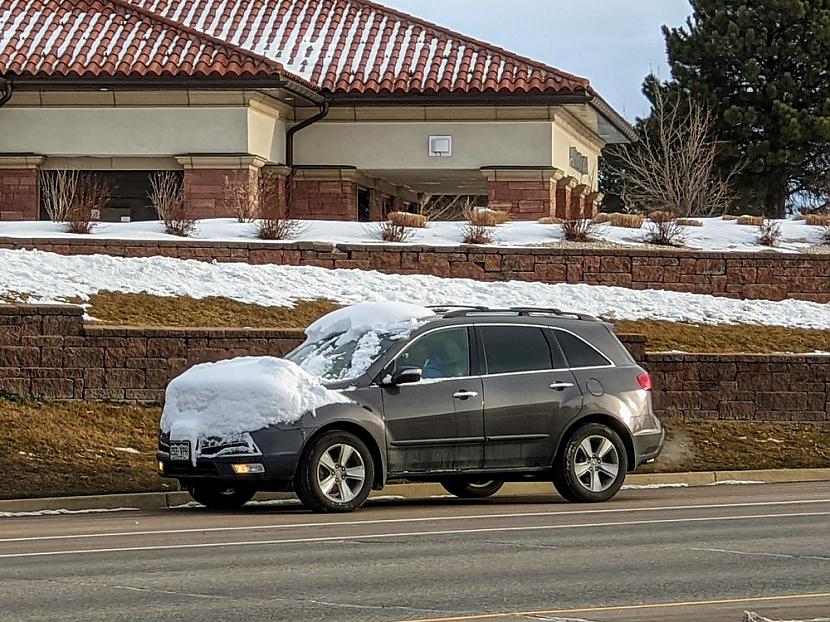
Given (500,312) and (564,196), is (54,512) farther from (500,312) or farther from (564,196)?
(564,196)

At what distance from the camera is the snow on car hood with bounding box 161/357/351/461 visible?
1396 cm

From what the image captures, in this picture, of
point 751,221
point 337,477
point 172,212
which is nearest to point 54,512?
point 337,477

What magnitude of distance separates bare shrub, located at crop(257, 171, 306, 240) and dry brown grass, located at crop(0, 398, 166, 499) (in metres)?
6.37

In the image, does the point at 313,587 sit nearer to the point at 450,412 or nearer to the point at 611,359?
the point at 450,412

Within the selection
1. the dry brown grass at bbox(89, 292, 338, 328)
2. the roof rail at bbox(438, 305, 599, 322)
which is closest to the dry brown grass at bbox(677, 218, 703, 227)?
the dry brown grass at bbox(89, 292, 338, 328)

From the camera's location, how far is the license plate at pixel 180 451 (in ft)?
46.5

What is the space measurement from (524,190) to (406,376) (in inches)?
701

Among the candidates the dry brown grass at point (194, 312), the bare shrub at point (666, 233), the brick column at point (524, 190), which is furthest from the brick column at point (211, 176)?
the dry brown grass at point (194, 312)

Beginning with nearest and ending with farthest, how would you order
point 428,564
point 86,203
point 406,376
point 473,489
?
point 428,564
point 406,376
point 473,489
point 86,203

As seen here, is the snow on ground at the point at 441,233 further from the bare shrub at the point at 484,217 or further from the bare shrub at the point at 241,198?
the bare shrub at the point at 241,198

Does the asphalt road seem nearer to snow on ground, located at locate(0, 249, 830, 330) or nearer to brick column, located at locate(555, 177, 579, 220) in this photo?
snow on ground, located at locate(0, 249, 830, 330)

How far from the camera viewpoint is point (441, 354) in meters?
15.0

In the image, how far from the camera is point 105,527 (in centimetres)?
1365

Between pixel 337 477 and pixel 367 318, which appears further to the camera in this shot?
pixel 367 318
